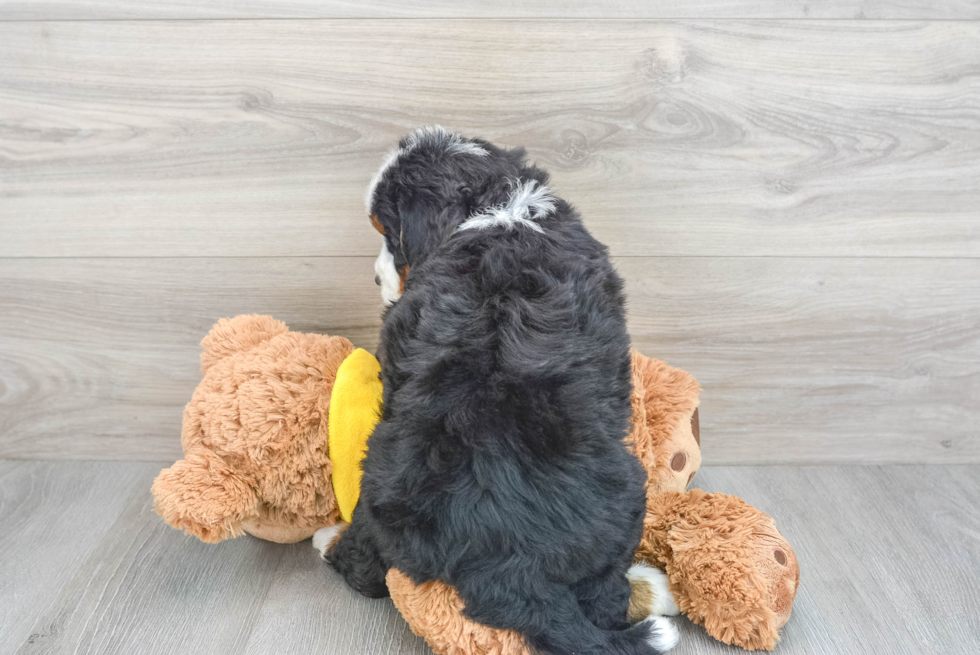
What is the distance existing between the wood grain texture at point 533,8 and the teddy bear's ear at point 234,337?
0.49m

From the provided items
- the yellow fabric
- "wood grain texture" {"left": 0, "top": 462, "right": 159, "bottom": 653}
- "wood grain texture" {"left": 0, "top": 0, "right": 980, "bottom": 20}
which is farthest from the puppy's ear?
"wood grain texture" {"left": 0, "top": 462, "right": 159, "bottom": 653}

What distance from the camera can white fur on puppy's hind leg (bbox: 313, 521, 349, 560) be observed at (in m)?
1.04

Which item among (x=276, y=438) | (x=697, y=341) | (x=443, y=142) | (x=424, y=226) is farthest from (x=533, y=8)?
(x=276, y=438)

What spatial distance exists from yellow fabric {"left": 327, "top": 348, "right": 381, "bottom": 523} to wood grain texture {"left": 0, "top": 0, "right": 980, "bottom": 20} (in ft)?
1.87

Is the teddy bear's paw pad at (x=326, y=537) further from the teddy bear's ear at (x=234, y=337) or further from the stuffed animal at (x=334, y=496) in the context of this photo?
the teddy bear's ear at (x=234, y=337)

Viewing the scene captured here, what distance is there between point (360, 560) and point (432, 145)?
562 millimetres

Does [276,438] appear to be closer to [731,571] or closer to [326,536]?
[326,536]

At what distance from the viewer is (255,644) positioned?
924 millimetres

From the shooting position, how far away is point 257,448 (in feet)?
3.06

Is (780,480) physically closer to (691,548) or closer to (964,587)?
(964,587)

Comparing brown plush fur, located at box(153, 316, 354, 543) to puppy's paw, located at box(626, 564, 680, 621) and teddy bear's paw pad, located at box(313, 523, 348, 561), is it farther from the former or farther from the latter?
puppy's paw, located at box(626, 564, 680, 621)

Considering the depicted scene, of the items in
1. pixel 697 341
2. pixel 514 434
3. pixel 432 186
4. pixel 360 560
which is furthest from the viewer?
pixel 697 341

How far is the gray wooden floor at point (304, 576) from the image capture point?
0.94 metres

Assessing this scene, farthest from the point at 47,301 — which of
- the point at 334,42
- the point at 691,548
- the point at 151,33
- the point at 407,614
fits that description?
the point at 691,548
